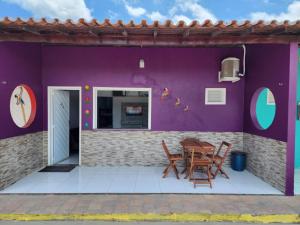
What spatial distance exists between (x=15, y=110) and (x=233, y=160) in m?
5.80

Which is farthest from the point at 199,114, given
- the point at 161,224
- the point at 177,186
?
the point at 161,224

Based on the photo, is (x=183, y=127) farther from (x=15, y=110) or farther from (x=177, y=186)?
(x=15, y=110)

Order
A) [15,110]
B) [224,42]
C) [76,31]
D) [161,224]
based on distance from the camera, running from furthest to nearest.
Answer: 1. [15,110]
2. [224,42]
3. [76,31]
4. [161,224]

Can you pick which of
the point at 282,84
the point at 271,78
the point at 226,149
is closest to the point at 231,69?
the point at 271,78

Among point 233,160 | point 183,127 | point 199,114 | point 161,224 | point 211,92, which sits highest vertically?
point 211,92

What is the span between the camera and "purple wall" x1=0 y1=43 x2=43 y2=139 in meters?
4.44

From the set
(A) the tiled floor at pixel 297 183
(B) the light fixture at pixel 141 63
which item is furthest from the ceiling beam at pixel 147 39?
(A) the tiled floor at pixel 297 183

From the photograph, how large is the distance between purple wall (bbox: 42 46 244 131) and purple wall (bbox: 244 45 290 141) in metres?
0.45

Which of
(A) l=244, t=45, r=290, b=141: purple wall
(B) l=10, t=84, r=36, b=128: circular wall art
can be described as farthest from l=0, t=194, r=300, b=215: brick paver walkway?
(B) l=10, t=84, r=36, b=128: circular wall art

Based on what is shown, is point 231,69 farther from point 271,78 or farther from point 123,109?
point 123,109

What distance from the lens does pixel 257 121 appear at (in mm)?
5684

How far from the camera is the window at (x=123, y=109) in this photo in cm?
891

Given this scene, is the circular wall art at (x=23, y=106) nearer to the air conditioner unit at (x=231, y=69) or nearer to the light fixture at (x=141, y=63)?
the light fixture at (x=141, y=63)

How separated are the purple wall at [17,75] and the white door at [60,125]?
1.49 ft
